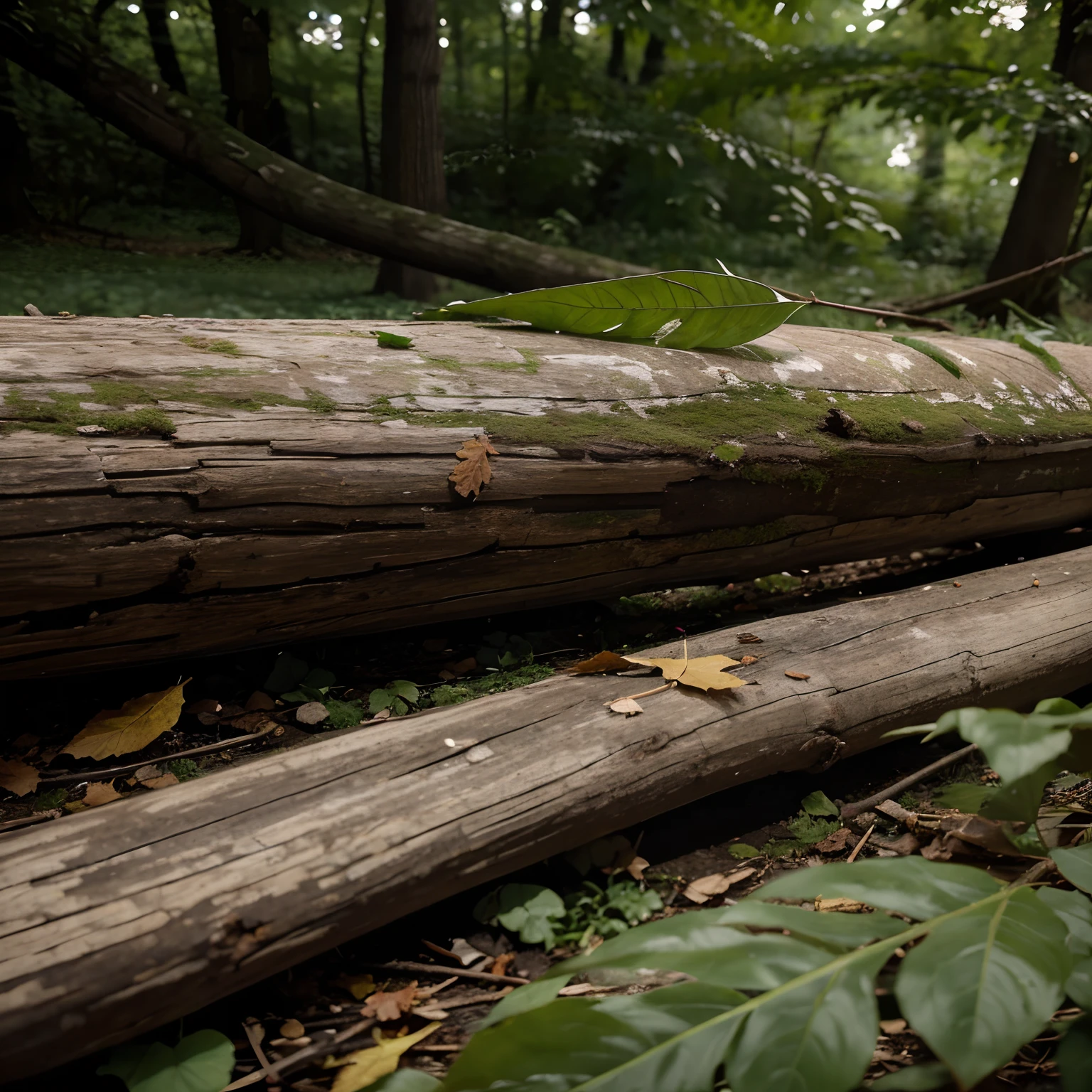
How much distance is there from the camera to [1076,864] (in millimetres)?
1061

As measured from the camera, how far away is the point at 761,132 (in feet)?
25.7

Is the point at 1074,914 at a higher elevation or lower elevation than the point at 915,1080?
higher

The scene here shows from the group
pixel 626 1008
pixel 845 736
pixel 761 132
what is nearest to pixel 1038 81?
pixel 761 132

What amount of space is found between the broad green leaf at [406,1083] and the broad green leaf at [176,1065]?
0.30 meters

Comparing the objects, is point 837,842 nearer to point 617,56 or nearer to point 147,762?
point 147,762

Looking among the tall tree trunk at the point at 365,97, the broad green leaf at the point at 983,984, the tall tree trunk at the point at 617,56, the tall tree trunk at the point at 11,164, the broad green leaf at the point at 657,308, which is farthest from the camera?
the tall tree trunk at the point at 617,56

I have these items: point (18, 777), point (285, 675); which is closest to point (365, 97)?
point (285, 675)

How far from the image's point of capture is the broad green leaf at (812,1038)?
754 millimetres

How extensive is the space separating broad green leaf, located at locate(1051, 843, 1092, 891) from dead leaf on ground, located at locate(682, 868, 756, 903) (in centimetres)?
59

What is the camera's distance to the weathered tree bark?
10.8 feet

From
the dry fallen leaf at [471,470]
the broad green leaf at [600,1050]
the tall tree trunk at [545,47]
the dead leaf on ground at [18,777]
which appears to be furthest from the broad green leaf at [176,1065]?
the tall tree trunk at [545,47]

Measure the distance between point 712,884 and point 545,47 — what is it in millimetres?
6339

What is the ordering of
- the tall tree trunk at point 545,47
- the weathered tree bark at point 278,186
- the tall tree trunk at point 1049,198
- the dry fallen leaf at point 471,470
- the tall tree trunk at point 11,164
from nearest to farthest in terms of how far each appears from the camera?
the dry fallen leaf at point 471,470
the tall tree trunk at point 11,164
the weathered tree bark at point 278,186
the tall tree trunk at point 1049,198
the tall tree trunk at point 545,47

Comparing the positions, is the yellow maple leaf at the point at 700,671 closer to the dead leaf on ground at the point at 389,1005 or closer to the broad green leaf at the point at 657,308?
the dead leaf on ground at the point at 389,1005
